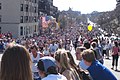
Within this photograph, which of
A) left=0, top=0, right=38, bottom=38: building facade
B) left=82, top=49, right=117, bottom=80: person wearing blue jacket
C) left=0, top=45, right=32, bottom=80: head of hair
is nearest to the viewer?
left=0, top=45, right=32, bottom=80: head of hair

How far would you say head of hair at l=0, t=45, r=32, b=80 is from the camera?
354 cm

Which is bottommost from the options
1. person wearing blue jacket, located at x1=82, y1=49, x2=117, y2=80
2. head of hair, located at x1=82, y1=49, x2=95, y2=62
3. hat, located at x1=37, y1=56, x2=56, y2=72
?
person wearing blue jacket, located at x1=82, y1=49, x2=117, y2=80

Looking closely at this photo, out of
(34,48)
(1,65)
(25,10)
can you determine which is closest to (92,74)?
(1,65)

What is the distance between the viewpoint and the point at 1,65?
3.66 meters

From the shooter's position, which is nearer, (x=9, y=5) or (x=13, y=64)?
(x=13, y=64)

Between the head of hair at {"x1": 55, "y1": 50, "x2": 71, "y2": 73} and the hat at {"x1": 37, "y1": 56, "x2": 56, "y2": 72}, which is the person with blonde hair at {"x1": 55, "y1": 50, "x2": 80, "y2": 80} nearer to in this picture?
the head of hair at {"x1": 55, "y1": 50, "x2": 71, "y2": 73}

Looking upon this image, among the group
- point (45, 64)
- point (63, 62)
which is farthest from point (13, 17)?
point (45, 64)

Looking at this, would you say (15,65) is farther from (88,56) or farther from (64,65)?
(88,56)

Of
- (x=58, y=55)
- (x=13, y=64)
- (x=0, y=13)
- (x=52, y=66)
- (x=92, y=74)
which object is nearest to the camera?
(x=13, y=64)

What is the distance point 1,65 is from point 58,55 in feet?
6.90

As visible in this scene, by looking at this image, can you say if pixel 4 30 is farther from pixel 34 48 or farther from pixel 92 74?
pixel 92 74

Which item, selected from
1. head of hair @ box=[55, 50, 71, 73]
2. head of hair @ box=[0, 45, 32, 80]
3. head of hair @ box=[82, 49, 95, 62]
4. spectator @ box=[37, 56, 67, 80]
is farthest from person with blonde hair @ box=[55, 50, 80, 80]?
head of hair @ box=[0, 45, 32, 80]

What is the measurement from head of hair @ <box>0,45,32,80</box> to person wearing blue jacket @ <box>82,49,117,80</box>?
297 cm

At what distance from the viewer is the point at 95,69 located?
21.7 feet
